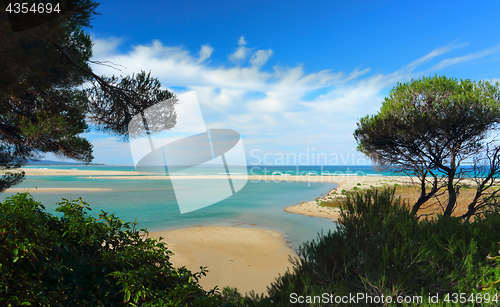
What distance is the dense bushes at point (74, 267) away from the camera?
6.16 feet

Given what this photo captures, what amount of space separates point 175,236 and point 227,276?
5.01 metres

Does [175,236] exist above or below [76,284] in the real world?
below

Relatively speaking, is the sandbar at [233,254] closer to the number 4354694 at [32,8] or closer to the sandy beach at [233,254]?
the sandy beach at [233,254]

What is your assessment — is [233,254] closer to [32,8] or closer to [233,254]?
[233,254]

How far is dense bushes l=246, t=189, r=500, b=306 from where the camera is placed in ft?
10.1

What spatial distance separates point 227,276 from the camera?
25.2ft

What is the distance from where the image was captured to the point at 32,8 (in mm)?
4418

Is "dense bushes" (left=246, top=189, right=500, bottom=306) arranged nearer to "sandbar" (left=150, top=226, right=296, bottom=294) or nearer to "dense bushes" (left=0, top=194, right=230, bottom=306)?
"dense bushes" (left=0, top=194, right=230, bottom=306)

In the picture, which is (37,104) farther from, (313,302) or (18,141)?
(313,302)

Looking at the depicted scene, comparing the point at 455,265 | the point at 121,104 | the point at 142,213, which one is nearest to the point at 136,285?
the point at 455,265

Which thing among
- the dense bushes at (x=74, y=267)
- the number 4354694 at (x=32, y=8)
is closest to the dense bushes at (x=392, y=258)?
the dense bushes at (x=74, y=267)

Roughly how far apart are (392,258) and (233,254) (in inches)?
274

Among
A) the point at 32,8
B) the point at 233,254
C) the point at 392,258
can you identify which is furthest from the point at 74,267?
the point at 233,254

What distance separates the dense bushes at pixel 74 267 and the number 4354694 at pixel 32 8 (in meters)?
3.83
